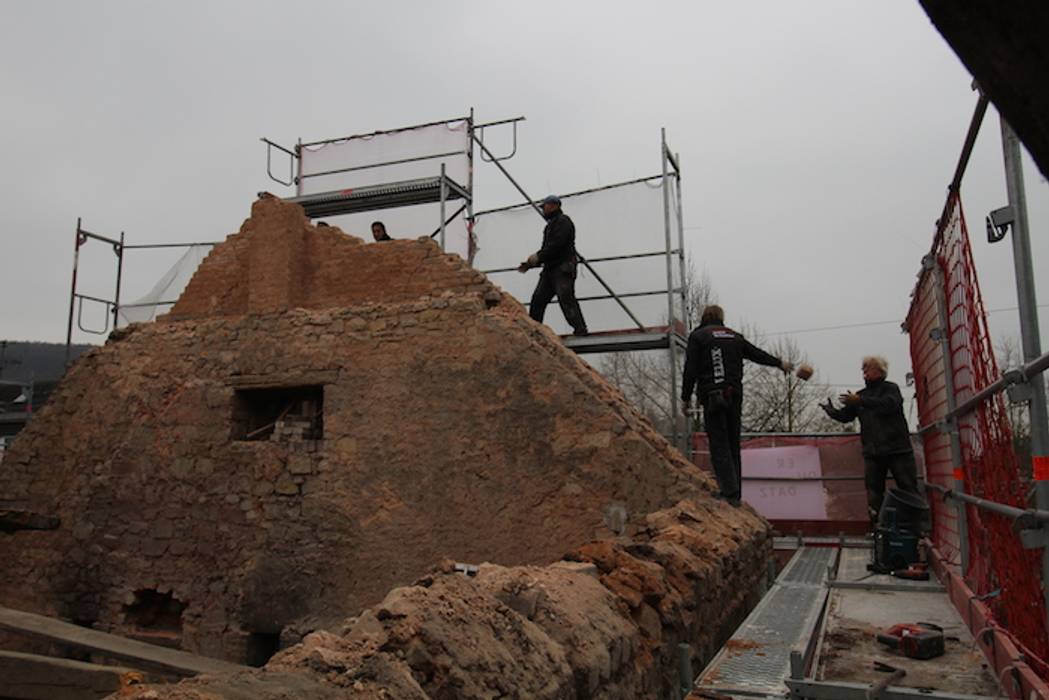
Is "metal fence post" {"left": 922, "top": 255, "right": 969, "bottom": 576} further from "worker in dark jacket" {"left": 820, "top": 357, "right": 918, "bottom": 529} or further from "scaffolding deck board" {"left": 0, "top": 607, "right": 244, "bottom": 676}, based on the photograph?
"scaffolding deck board" {"left": 0, "top": 607, "right": 244, "bottom": 676}

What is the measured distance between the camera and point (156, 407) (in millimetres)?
8305

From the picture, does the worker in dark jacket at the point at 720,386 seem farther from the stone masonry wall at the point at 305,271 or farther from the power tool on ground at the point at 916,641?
the power tool on ground at the point at 916,641

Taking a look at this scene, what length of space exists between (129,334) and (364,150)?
3.50m

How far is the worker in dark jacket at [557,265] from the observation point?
8.77 metres

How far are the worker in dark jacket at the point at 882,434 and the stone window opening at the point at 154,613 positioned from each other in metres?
6.49

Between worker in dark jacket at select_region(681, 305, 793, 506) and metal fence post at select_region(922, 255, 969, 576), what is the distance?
1.75 m

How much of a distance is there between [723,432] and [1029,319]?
4.07 metres

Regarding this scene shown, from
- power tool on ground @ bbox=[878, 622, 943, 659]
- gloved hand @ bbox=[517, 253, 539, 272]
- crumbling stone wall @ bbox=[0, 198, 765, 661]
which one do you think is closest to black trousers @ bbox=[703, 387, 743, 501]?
crumbling stone wall @ bbox=[0, 198, 765, 661]

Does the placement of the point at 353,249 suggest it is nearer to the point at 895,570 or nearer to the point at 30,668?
the point at 30,668

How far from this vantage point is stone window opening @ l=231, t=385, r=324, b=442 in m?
7.72

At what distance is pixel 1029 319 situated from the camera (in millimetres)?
2703

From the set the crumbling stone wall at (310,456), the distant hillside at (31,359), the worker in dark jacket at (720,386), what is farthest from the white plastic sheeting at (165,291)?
the distant hillside at (31,359)

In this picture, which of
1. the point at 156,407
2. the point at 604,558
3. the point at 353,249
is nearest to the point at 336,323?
the point at 353,249

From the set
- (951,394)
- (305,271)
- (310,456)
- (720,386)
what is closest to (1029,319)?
(951,394)
